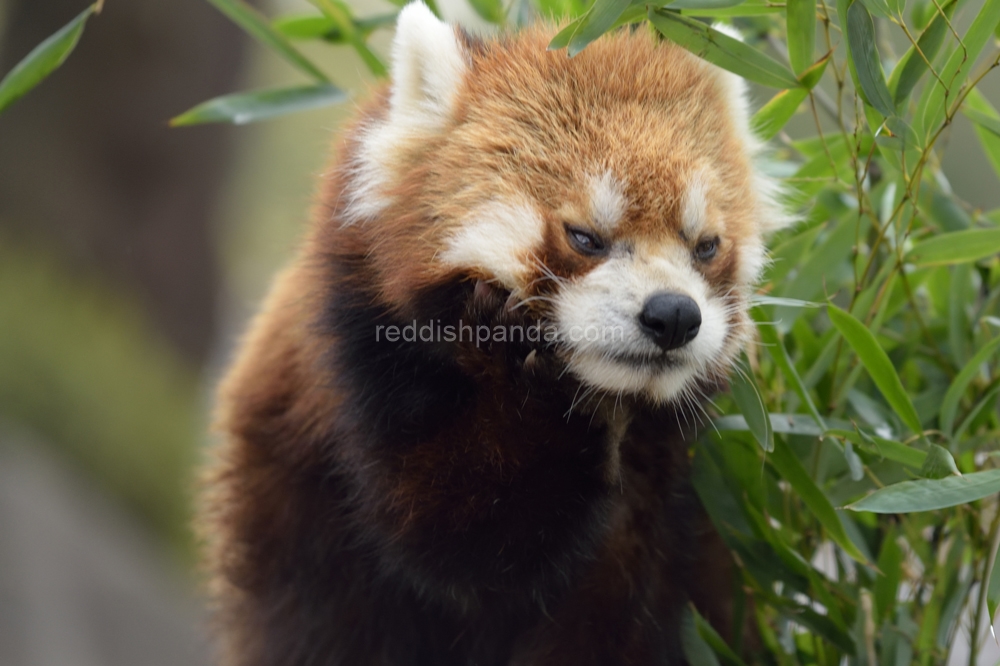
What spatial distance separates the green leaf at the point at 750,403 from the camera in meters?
1.50

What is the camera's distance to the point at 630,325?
133 cm

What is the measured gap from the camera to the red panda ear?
1.59 metres

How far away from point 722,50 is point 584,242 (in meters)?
0.42

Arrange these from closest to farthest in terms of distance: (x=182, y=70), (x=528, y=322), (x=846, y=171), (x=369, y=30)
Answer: (x=528, y=322)
(x=846, y=171)
(x=369, y=30)
(x=182, y=70)

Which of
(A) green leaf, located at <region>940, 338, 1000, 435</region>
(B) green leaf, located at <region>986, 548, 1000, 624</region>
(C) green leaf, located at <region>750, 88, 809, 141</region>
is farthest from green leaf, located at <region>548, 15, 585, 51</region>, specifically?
(B) green leaf, located at <region>986, 548, 1000, 624</region>

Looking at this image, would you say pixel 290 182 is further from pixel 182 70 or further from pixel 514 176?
pixel 514 176

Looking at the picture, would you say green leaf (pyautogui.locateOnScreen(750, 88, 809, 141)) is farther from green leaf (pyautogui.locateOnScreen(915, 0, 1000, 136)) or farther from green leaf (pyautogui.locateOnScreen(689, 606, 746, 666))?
green leaf (pyautogui.locateOnScreen(689, 606, 746, 666))

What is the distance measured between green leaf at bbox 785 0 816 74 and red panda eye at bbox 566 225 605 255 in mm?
510

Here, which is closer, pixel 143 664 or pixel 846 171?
pixel 846 171

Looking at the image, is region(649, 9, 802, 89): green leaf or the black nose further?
region(649, 9, 802, 89): green leaf

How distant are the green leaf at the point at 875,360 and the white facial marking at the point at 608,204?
0.40m

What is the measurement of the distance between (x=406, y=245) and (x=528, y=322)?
0.90 ft

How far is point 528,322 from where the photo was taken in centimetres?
142

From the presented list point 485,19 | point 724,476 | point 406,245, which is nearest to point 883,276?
point 724,476
